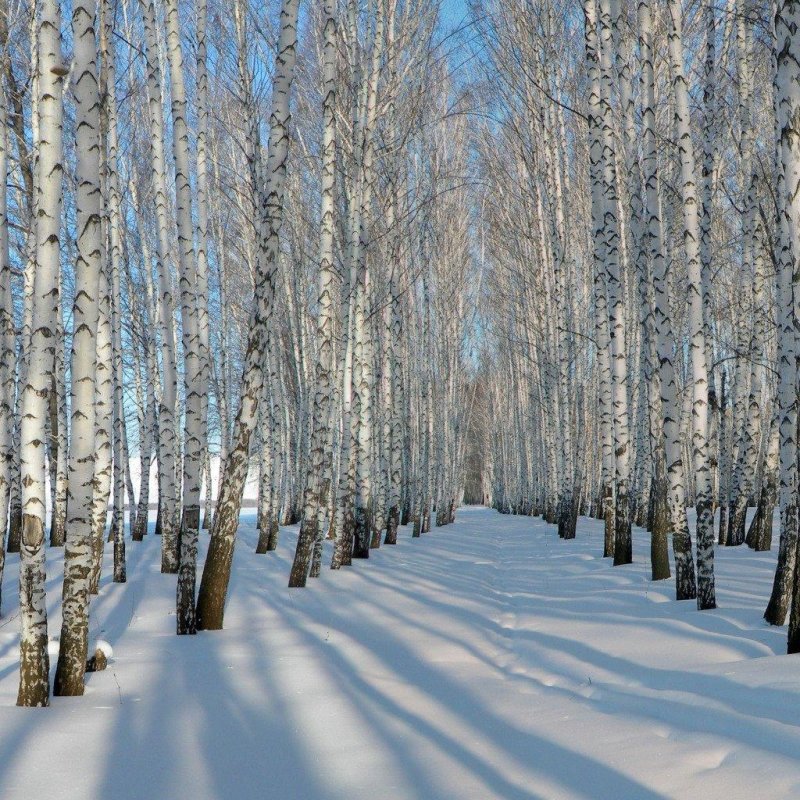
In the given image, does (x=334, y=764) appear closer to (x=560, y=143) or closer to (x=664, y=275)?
(x=664, y=275)

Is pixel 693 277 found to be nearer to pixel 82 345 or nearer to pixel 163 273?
pixel 82 345

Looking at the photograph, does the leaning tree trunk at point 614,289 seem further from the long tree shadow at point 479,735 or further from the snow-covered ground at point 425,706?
the long tree shadow at point 479,735

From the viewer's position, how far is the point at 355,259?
10.4 meters

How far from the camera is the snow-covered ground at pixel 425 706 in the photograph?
2.94 m

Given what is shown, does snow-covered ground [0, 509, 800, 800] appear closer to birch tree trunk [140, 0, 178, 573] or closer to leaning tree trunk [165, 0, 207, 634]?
leaning tree trunk [165, 0, 207, 634]

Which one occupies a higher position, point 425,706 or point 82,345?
point 82,345

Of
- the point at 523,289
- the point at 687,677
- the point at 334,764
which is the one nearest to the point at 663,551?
the point at 687,677

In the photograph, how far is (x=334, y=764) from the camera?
10.5 feet

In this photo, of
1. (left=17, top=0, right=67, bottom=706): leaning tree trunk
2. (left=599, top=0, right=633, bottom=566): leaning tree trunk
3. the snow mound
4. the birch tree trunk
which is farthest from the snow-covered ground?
(left=599, top=0, right=633, bottom=566): leaning tree trunk

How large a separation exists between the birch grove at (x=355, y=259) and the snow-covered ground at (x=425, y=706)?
1.67 ft

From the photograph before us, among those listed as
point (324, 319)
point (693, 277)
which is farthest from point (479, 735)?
point (324, 319)

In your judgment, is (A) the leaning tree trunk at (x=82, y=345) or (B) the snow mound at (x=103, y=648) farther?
(B) the snow mound at (x=103, y=648)

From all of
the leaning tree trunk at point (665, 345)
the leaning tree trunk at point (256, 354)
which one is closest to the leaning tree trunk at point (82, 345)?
the leaning tree trunk at point (256, 354)

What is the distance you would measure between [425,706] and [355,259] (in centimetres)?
734
